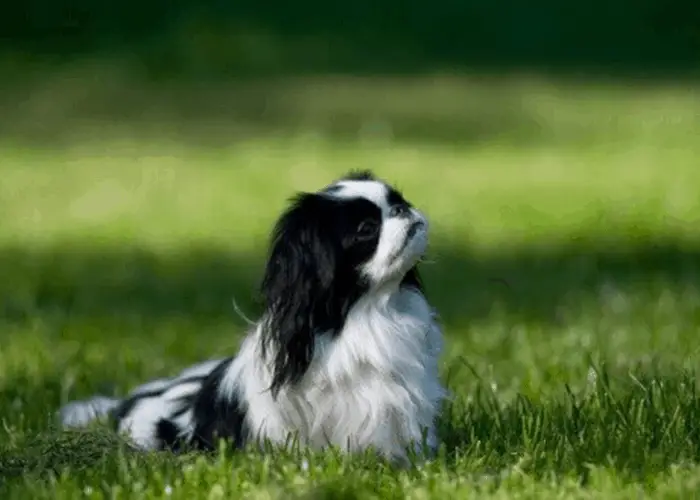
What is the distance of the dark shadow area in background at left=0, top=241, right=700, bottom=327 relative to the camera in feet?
33.4

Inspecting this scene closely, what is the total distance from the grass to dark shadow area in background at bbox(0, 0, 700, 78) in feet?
11.2

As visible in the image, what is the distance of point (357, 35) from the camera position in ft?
93.2

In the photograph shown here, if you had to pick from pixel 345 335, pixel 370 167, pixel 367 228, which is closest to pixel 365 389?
pixel 345 335

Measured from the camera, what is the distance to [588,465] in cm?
552

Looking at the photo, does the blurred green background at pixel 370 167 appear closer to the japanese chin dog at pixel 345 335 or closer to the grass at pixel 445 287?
the grass at pixel 445 287

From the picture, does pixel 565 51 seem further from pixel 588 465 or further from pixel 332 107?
pixel 588 465

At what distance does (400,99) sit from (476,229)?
10.4 m

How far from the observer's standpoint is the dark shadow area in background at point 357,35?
26.6 metres

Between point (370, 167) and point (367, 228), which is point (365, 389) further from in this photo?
point (370, 167)

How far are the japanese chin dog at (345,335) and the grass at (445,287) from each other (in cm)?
25

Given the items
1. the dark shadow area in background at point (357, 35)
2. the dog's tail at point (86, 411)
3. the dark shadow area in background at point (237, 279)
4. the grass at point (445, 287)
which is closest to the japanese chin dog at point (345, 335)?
the grass at point (445, 287)

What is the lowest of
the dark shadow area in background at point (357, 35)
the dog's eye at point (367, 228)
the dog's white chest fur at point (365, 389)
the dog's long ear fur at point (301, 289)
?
the dog's white chest fur at point (365, 389)

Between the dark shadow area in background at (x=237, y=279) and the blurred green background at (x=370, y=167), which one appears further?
the dark shadow area in background at (x=237, y=279)

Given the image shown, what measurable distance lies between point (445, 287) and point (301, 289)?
5109 millimetres
